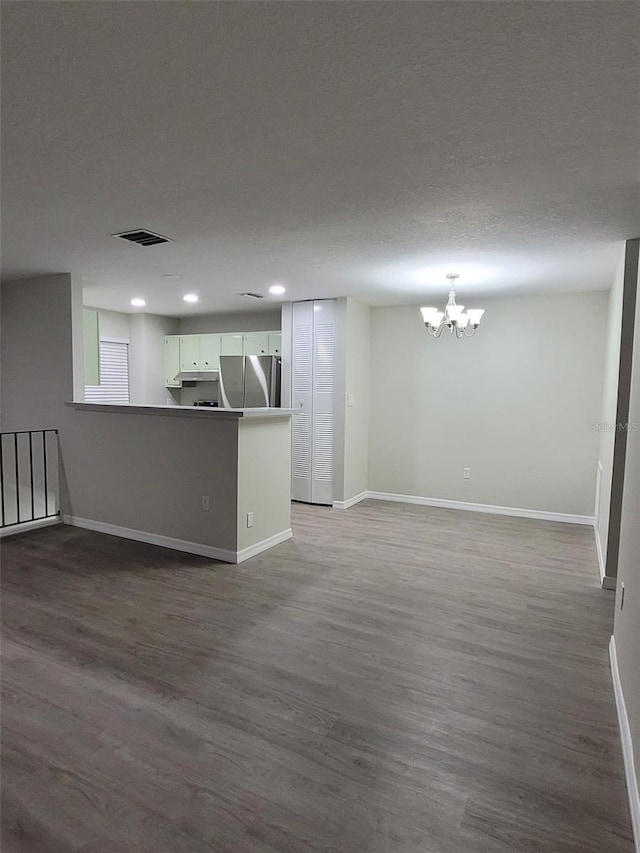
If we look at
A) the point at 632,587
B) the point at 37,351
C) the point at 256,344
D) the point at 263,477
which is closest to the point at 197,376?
the point at 256,344

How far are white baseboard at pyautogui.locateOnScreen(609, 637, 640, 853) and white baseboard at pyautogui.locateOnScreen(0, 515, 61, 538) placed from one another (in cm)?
495

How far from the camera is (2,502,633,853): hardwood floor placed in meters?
1.69

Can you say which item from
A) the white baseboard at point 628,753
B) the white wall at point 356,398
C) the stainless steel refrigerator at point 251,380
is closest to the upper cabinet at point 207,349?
the stainless steel refrigerator at point 251,380

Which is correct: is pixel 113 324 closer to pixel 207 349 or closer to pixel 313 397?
pixel 207 349

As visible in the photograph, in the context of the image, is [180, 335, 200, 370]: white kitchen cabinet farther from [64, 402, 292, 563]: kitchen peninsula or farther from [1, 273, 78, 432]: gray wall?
[64, 402, 292, 563]: kitchen peninsula

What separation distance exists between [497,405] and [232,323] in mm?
4025

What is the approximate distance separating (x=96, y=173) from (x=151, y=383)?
549 centimetres

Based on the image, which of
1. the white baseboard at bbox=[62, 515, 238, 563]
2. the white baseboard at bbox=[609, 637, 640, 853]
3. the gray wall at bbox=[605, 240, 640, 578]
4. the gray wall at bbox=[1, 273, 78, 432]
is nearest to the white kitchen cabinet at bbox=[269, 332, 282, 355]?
the gray wall at bbox=[1, 273, 78, 432]

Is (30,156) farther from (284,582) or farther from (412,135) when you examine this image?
(284,582)

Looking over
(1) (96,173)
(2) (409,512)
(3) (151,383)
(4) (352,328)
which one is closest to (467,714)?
(1) (96,173)

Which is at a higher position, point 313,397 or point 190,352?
point 190,352

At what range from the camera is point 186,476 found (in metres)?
4.41

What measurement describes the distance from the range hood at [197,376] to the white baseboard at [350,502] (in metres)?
2.65

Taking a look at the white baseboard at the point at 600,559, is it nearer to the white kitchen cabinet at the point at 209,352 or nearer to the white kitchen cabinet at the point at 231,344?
the white kitchen cabinet at the point at 231,344
